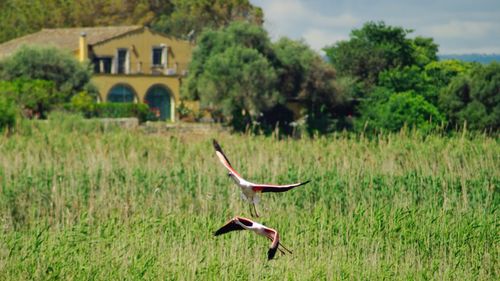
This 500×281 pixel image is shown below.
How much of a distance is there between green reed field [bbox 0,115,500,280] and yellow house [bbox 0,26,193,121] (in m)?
32.1

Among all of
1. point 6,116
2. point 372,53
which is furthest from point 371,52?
point 6,116

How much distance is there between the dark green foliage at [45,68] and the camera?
161ft

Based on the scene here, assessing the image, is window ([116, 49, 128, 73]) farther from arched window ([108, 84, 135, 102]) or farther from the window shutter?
the window shutter

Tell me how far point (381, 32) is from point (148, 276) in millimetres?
50102

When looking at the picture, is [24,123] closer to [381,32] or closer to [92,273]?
[92,273]

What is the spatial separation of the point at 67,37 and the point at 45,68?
11082mm

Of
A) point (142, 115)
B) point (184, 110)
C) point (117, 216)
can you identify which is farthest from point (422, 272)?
point (184, 110)

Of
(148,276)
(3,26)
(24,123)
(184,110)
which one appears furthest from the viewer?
(3,26)

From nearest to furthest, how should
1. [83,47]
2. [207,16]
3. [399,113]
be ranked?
[399,113]
[83,47]
[207,16]

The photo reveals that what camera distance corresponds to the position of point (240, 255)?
1328cm

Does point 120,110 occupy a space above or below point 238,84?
below

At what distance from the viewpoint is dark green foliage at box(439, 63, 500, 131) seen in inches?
1778

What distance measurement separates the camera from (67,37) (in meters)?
60.2

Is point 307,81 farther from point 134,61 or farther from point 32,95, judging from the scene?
point 32,95
